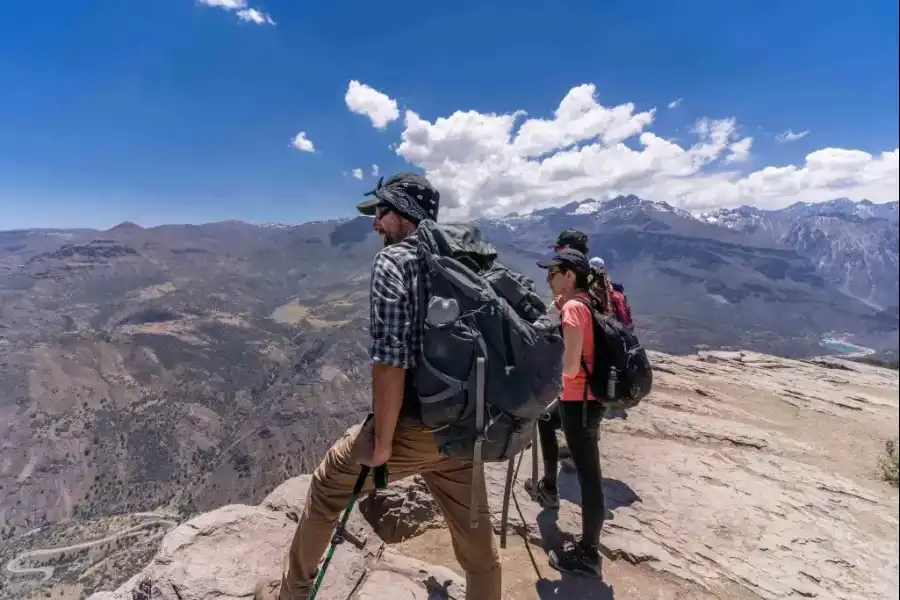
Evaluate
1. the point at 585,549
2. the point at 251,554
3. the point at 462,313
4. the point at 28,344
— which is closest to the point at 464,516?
the point at 462,313

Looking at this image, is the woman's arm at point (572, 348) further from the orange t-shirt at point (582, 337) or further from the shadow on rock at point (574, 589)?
the shadow on rock at point (574, 589)

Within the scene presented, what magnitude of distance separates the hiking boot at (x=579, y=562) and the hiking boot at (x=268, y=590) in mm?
2899

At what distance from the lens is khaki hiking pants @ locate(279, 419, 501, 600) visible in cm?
296

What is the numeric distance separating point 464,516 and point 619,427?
6.97 meters

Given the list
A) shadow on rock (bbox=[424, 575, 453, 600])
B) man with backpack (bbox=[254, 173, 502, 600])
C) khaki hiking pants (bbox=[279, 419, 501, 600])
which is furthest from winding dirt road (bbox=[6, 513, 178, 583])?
man with backpack (bbox=[254, 173, 502, 600])

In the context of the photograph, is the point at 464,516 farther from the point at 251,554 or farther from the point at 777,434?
the point at 777,434

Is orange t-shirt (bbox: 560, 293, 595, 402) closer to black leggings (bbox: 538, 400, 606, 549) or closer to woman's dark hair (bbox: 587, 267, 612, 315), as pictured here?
→ black leggings (bbox: 538, 400, 606, 549)

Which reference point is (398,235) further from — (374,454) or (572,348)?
(572,348)

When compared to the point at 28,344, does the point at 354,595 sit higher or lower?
higher

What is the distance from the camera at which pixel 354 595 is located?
4.23m

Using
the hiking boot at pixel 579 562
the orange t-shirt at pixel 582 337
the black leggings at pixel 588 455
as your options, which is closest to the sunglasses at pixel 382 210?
the orange t-shirt at pixel 582 337

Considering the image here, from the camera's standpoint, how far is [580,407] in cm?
449

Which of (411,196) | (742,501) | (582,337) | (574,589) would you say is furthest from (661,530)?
(411,196)

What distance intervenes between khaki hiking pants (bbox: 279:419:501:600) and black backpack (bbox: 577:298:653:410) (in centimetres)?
196
